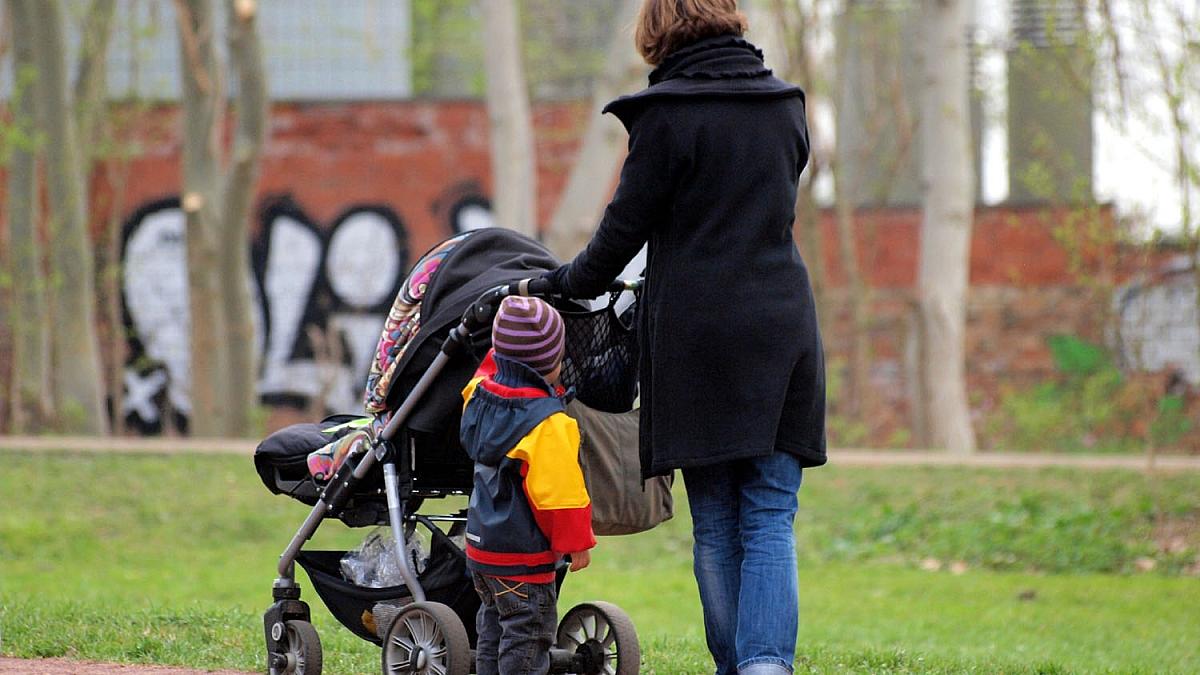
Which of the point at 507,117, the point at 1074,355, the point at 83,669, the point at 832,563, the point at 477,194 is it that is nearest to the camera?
the point at 83,669

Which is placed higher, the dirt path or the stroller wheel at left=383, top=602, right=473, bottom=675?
the stroller wheel at left=383, top=602, right=473, bottom=675

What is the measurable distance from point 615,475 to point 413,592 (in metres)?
0.67

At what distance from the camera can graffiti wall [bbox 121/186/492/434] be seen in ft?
57.6

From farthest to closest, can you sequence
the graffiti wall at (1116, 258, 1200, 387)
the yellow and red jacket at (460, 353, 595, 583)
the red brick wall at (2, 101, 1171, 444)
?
the red brick wall at (2, 101, 1171, 444) < the graffiti wall at (1116, 258, 1200, 387) < the yellow and red jacket at (460, 353, 595, 583)

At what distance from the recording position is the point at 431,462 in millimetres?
4844

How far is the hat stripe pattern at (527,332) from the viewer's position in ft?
13.8

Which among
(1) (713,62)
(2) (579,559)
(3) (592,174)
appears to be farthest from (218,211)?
(1) (713,62)

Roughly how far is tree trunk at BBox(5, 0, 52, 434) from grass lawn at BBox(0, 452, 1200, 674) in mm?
2641

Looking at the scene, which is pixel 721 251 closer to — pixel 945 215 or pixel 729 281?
pixel 729 281

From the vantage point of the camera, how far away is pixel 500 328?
4227 millimetres

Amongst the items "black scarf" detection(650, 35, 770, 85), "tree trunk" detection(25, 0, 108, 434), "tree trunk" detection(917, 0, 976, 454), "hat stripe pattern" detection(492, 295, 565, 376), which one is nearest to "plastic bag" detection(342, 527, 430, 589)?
"hat stripe pattern" detection(492, 295, 565, 376)

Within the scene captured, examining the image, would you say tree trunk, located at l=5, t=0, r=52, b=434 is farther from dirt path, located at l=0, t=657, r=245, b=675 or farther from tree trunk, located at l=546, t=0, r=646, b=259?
dirt path, located at l=0, t=657, r=245, b=675

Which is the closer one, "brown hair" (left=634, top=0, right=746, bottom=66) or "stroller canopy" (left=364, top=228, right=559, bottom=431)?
"brown hair" (left=634, top=0, right=746, bottom=66)

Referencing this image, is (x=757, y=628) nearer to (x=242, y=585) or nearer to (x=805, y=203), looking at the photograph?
(x=242, y=585)
